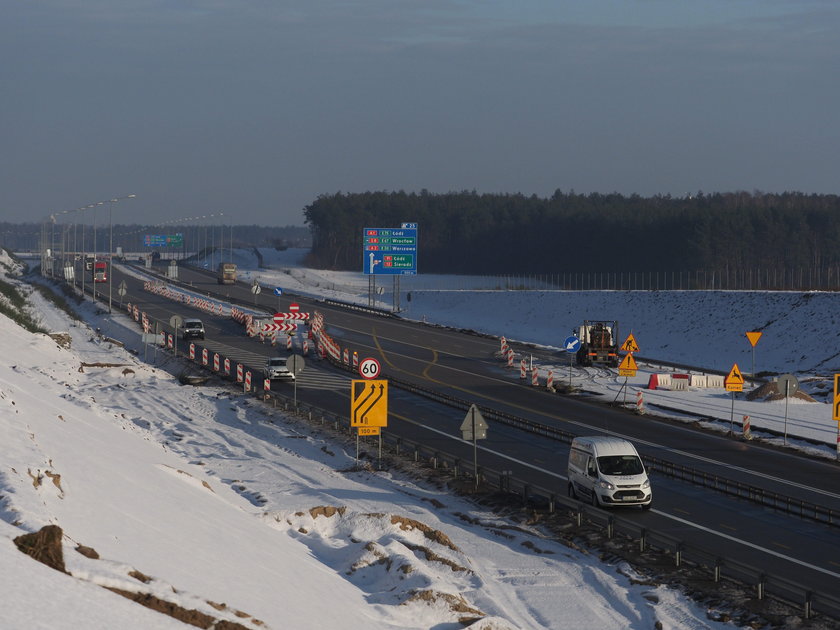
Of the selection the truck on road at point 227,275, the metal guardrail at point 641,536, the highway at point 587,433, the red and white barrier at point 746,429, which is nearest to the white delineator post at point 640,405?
the highway at point 587,433

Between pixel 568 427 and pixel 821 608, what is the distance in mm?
22082

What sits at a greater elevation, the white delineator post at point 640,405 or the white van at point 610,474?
the white van at point 610,474

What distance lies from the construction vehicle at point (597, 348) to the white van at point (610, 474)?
117 ft

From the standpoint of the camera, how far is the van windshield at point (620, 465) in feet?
87.8

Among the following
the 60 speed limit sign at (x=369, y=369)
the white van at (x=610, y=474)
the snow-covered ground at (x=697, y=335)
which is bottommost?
the snow-covered ground at (x=697, y=335)

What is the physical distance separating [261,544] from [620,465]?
1118 centimetres

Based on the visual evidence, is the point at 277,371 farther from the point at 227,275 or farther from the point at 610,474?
the point at 227,275

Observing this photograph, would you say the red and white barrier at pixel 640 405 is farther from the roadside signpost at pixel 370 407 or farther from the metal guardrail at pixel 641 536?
the roadside signpost at pixel 370 407

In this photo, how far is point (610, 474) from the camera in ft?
87.4

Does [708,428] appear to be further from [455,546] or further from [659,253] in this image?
[659,253]

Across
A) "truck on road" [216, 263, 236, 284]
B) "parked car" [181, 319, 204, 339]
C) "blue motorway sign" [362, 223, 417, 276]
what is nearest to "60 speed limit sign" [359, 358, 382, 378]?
"parked car" [181, 319, 204, 339]

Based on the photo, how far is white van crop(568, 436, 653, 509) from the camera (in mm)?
26406

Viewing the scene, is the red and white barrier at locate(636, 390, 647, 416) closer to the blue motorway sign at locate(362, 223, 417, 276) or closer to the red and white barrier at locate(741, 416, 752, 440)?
the red and white barrier at locate(741, 416, 752, 440)

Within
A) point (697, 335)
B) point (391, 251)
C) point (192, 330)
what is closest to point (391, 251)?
point (391, 251)
